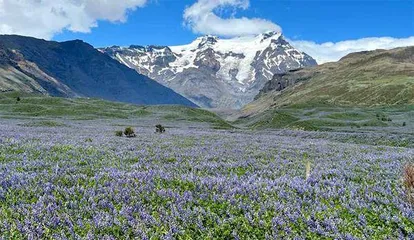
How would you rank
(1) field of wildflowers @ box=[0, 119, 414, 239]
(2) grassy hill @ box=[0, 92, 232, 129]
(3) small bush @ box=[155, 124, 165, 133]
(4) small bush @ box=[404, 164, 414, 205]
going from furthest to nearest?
(2) grassy hill @ box=[0, 92, 232, 129]
(3) small bush @ box=[155, 124, 165, 133]
(4) small bush @ box=[404, 164, 414, 205]
(1) field of wildflowers @ box=[0, 119, 414, 239]

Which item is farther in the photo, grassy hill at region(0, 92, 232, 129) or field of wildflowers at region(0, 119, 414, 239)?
grassy hill at region(0, 92, 232, 129)

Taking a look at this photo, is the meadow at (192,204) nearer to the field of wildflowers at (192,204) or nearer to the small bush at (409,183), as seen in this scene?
the field of wildflowers at (192,204)

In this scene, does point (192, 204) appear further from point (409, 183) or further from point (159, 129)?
point (159, 129)

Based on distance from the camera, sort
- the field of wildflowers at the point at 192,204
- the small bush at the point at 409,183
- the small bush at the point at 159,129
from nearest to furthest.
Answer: the field of wildflowers at the point at 192,204, the small bush at the point at 409,183, the small bush at the point at 159,129

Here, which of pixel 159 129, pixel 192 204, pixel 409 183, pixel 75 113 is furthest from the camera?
pixel 75 113

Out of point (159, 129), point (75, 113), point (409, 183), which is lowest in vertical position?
point (159, 129)

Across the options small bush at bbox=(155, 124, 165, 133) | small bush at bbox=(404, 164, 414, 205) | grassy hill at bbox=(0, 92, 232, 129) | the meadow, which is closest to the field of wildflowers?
the meadow

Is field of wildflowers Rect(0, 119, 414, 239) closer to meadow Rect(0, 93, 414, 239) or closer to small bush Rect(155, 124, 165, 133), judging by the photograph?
meadow Rect(0, 93, 414, 239)

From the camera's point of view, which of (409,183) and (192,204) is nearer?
(192,204)

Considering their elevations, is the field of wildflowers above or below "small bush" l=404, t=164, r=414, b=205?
below

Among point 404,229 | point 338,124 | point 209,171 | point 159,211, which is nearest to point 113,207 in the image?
point 159,211

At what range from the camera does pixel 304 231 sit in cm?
860

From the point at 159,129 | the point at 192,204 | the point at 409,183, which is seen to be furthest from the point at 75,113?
the point at 409,183

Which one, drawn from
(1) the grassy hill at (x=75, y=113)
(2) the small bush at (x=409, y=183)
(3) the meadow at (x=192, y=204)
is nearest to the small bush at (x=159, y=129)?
(3) the meadow at (x=192, y=204)
